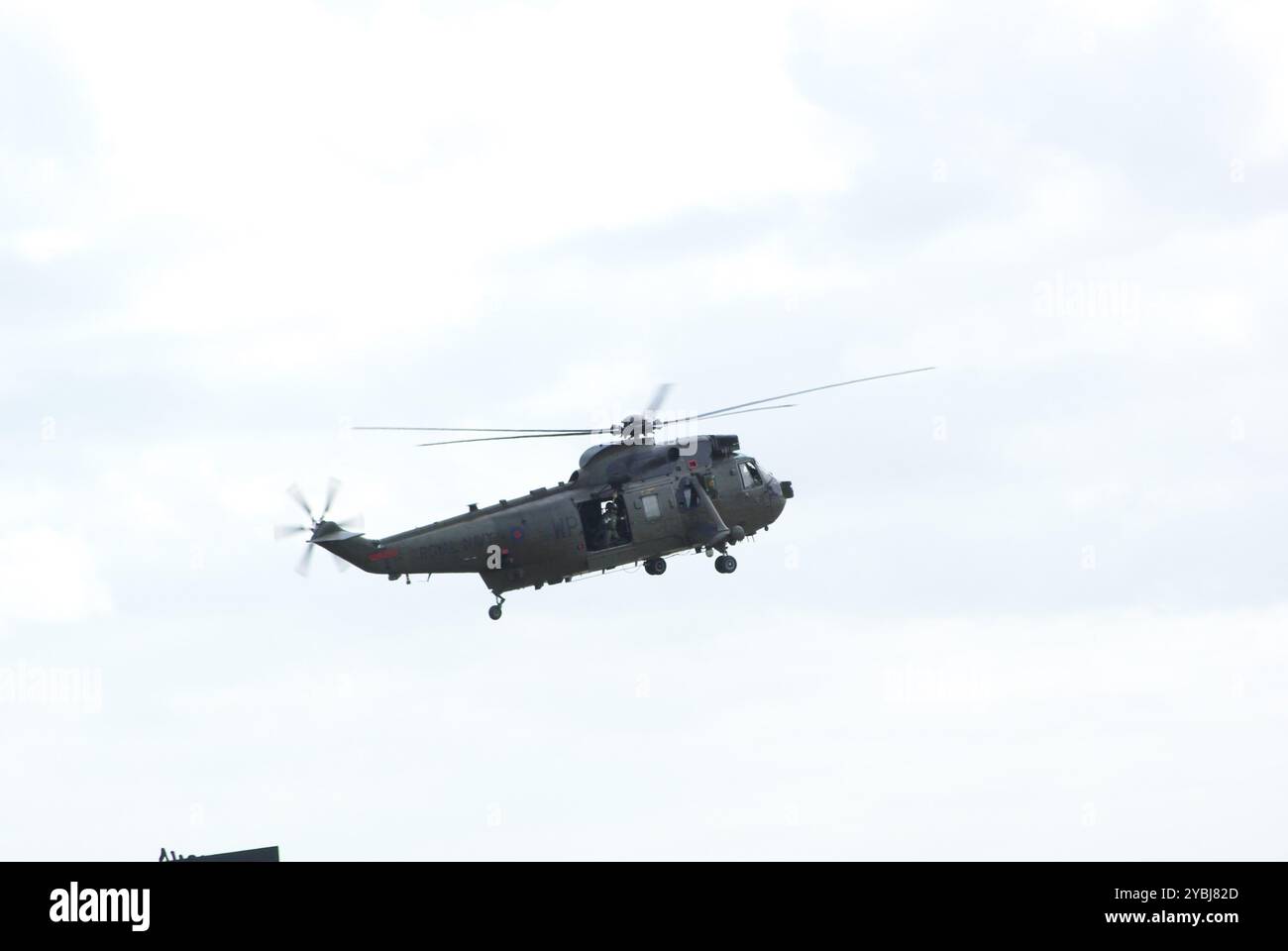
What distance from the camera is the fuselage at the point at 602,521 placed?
73688 mm

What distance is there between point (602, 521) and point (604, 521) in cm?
10

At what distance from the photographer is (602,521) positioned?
76.6 meters

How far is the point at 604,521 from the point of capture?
76.6 m

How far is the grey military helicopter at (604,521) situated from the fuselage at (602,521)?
0.12 ft

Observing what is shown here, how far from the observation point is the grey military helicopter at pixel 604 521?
241 feet

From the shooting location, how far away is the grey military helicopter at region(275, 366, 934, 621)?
241ft

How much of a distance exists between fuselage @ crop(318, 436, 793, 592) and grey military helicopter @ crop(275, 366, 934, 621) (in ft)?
0.12

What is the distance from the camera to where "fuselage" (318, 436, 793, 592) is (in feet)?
242
